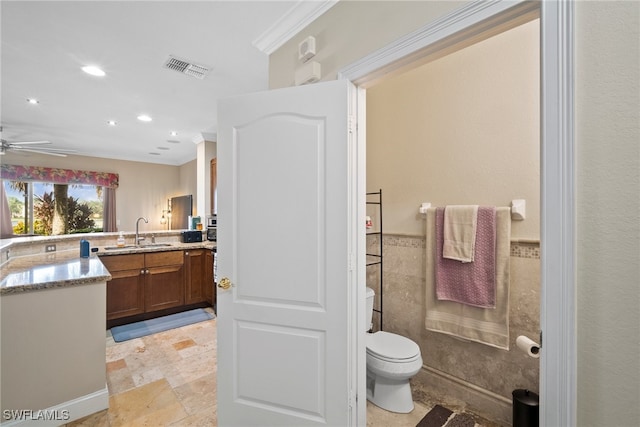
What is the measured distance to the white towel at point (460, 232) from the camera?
197cm

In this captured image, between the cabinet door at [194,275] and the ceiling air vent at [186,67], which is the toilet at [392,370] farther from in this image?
the cabinet door at [194,275]

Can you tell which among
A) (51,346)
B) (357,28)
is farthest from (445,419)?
(51,346)

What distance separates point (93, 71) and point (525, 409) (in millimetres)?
4094

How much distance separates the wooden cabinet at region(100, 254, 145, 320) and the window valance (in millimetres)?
3853

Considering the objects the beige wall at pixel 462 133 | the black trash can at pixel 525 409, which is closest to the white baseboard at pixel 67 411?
the beige wall at pixel 462 133

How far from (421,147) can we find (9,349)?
3013 millimetres

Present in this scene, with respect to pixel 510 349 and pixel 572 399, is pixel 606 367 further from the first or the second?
pixel 510 349

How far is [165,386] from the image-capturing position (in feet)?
7.41

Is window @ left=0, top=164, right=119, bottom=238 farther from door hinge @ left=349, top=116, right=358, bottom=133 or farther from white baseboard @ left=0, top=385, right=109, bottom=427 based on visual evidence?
door hinge @ left=349, top=116, right=358, bottom=133

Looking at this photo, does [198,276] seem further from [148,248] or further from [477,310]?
[477,310]

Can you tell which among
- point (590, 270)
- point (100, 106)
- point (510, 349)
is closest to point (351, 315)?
point (590, 270)

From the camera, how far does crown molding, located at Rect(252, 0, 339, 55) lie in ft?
5.74

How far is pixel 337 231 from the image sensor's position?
59.5 inches

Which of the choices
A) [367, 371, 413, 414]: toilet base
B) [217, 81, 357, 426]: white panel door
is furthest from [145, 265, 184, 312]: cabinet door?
[367, 371, 413, 414]: toilet base
